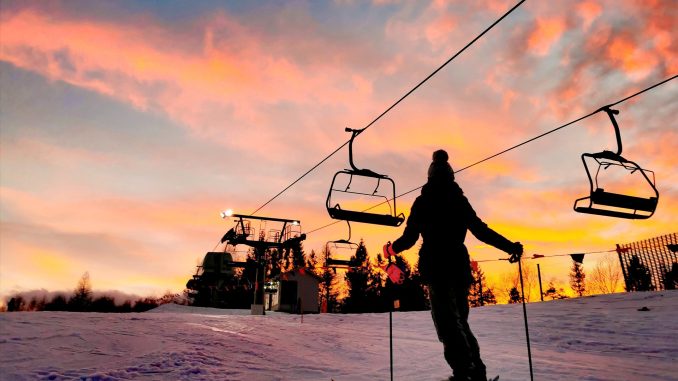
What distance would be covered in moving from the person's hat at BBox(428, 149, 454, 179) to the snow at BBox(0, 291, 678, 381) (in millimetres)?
3010

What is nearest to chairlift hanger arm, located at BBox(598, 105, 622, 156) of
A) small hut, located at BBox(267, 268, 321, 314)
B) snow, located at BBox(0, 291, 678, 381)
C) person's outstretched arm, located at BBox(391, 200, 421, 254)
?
snow, located at BBox(0, 291, 678, 381)

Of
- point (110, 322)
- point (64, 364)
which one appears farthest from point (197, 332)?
point (64, 364)

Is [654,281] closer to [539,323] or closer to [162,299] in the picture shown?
[539,323]

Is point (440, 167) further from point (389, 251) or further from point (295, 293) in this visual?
point (295, 293)

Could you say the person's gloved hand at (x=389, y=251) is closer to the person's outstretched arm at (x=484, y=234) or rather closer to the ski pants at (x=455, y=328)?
the ski pants at (x=455, y=328)

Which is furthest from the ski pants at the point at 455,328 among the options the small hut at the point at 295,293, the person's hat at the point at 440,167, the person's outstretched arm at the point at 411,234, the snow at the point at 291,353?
the small hut at the point at 295,293

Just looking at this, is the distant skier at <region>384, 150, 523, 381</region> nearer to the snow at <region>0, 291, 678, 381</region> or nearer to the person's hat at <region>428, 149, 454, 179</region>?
the person's hat at <region>428, 149, 454, 179</region>

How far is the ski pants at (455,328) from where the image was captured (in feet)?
13.5

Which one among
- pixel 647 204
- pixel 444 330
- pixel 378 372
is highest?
pixel 647 204

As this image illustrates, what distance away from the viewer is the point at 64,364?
240 inches

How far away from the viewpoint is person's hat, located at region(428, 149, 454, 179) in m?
4.70

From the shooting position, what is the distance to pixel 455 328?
4.19 m

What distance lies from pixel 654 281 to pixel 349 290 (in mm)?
47377

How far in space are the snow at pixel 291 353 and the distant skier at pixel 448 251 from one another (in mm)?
Result: 2056
